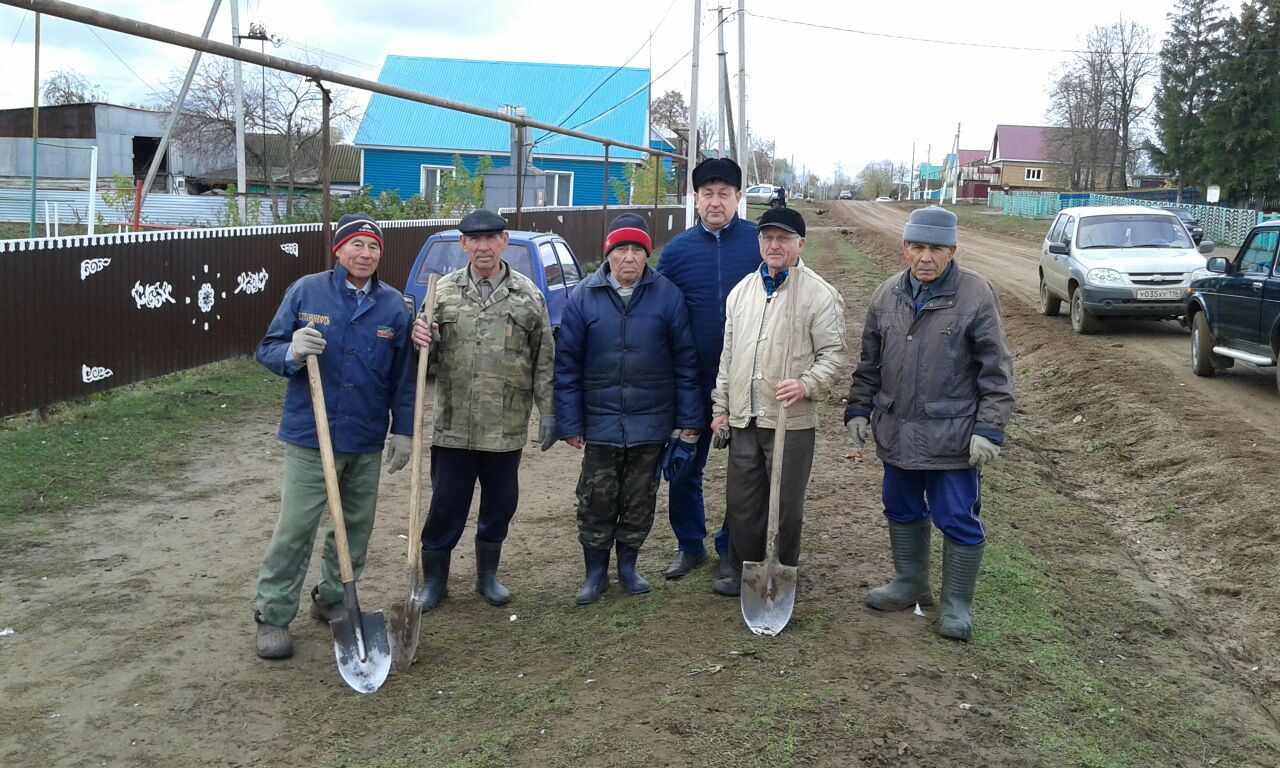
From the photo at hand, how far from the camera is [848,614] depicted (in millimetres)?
4770

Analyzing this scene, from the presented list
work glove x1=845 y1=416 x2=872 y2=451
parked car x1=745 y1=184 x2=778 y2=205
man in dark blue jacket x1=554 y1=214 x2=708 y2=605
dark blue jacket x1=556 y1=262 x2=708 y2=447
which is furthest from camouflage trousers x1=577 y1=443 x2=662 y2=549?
parked car x1=745 y1=184 x2=778 y2=205

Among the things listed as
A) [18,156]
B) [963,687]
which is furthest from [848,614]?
[18,156]

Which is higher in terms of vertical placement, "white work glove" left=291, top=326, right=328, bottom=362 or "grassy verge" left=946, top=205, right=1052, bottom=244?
"grassy verge" left=946, top=205, right=1052, bottom=244

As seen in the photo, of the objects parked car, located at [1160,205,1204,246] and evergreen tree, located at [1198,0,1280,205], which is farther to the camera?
evergreen tree, located at [1198,0,1280,205]

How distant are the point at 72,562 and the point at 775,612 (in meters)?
3.86

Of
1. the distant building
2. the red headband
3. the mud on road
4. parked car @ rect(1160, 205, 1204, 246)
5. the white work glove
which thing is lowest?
the mud on road

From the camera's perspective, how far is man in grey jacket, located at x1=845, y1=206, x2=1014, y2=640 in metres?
4.34

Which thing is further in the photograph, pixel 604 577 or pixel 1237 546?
pixel 1237 546

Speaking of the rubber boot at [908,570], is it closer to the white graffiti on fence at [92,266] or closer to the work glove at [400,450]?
the work glove at [400,450]

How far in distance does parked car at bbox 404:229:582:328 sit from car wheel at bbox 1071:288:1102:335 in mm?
6986

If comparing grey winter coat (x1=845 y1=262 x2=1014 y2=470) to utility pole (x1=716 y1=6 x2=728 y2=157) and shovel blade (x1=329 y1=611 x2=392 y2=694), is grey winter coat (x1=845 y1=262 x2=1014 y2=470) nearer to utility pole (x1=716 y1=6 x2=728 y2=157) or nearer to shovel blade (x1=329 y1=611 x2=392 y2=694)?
shovel blade (x1=329 y1=611 x2=392 y2=694)

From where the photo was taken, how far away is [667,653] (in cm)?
438

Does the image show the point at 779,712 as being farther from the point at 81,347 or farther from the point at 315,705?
the point at 81,347

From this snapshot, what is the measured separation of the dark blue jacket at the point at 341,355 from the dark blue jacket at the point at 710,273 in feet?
4.34
